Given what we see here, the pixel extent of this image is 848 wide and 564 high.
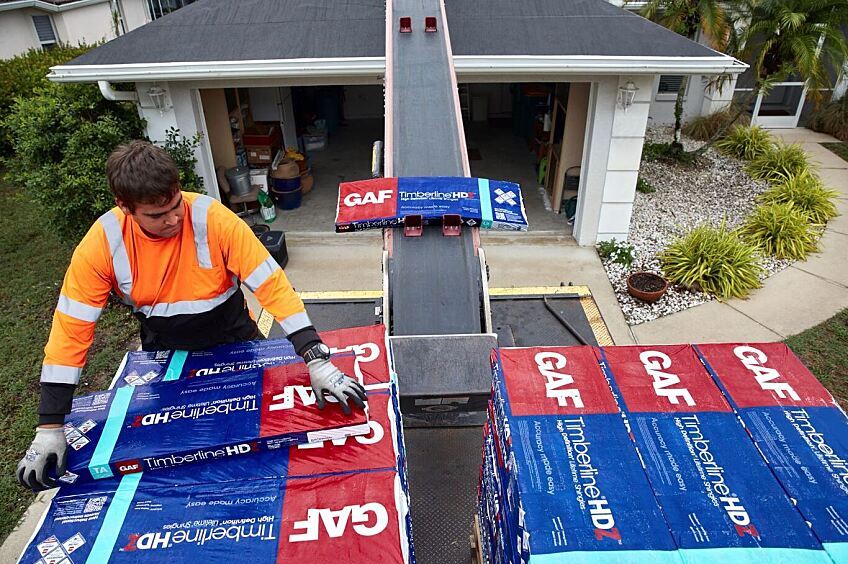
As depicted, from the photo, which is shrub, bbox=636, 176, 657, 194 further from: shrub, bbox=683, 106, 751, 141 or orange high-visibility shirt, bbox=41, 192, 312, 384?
orange high-visibility shirt, bbox=41, 192, 312, 384

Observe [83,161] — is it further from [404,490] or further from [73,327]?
[404,490]

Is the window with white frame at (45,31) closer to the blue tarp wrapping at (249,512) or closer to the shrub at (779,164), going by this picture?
the blue tarp wrapping at (249,512)

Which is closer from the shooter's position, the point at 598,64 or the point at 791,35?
the point at 598,64

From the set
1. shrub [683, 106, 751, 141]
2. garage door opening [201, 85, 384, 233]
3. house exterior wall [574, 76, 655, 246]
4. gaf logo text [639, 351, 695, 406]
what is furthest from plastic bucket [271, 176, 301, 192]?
shrub [683, 106, 751, 141]

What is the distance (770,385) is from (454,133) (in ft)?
11.0

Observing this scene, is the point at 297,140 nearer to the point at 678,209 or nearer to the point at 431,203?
the point at 678,209

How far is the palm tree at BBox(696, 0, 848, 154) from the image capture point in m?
9.30

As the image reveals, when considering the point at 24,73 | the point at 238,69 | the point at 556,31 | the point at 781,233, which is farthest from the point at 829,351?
the point at 24,73

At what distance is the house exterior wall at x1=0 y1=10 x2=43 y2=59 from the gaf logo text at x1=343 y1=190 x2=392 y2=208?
13.3m

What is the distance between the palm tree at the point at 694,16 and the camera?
9570 millimetres

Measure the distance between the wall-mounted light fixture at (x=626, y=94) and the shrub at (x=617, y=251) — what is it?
2.04 meters

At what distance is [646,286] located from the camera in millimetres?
7707

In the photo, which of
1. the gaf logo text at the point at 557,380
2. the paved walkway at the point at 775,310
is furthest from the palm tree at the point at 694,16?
the gaf logo text at the point at 557,380

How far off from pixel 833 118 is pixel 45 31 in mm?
18979
